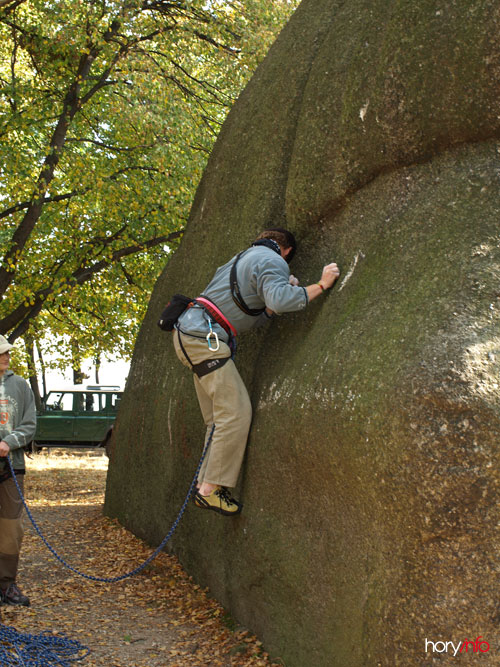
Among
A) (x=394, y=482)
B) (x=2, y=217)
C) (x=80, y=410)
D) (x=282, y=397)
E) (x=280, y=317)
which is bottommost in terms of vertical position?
(x=80, y=410)

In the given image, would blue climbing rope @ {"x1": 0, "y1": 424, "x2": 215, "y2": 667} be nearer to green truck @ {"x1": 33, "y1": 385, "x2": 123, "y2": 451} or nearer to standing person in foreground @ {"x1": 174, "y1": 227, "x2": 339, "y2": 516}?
standing person in foreground @ {"x1": 174, "y1": 227, "x2": 339, "y2": 516}

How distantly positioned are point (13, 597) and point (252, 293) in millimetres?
3239

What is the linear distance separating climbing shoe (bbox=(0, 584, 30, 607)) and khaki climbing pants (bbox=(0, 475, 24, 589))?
5 centimetres

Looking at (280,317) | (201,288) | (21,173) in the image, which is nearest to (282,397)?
(280,317)

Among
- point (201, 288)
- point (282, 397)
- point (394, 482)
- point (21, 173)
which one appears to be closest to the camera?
point (394, 482)

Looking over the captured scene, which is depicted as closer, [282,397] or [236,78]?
[282,397]

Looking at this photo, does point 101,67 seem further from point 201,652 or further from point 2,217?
point 201,652

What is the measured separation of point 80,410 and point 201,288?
1703 cm

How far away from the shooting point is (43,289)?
16.6 m

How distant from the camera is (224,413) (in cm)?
536

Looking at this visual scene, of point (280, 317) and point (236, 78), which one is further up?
point (236, 78)

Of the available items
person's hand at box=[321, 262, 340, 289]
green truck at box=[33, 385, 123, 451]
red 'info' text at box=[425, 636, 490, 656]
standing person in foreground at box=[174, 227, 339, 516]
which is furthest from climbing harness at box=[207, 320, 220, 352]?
green truck at box=[33, 385, 123, 451]

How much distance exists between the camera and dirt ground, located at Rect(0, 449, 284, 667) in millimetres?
5129

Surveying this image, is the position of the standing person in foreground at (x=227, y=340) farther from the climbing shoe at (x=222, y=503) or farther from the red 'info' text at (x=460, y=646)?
the red 'info' text at (x=460, y=646)
